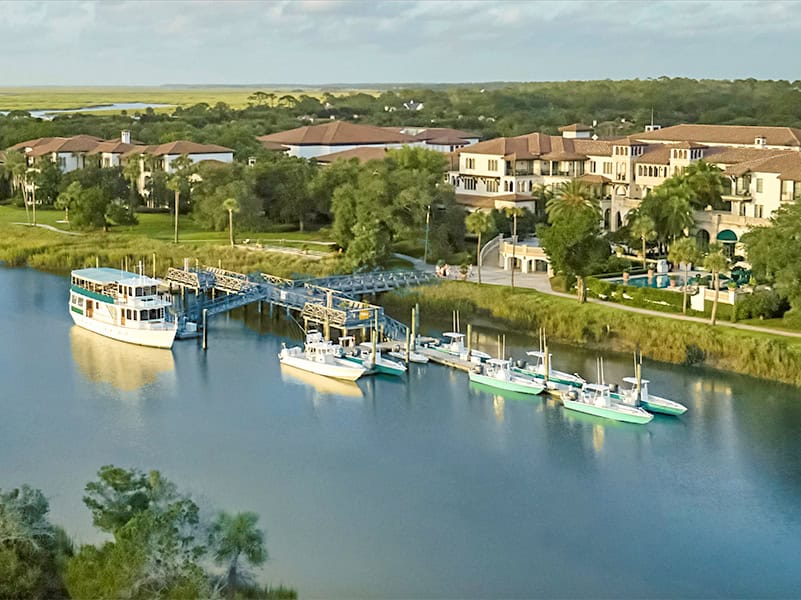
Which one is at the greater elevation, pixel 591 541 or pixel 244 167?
pixel 244 167

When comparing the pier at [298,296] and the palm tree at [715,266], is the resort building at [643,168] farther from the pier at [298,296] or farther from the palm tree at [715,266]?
the pier at [298,296]

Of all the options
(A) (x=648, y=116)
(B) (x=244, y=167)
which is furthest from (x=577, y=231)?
(A) (x=648, y=116)

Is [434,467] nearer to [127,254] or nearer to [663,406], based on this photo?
[663,406]

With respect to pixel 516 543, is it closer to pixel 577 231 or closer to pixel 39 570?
pixel 39 570

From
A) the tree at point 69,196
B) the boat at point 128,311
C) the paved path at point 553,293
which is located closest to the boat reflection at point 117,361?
the boat at point 128,311

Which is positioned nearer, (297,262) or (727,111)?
(297,262)

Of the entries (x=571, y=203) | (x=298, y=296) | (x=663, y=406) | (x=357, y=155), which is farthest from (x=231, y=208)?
(x=663, y=406)
